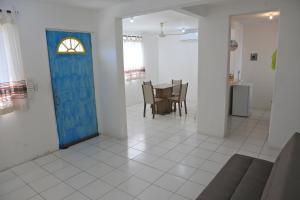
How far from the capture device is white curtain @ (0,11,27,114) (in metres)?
2.76

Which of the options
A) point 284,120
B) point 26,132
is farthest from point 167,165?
point 26,132

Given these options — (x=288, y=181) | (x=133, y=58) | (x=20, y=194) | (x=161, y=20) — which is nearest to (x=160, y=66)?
(x=133, y=58)

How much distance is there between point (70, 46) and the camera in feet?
11.8

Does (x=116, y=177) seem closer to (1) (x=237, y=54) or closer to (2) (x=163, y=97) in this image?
(2) (x=163, y=97)

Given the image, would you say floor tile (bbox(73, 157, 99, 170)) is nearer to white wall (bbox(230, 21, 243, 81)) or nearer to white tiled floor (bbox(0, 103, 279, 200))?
white tiled floor (bbox(0, 103, 279, 200))

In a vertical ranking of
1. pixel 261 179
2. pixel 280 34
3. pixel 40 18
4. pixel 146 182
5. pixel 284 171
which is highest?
pixel 40 18

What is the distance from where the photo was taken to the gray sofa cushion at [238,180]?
1.67m

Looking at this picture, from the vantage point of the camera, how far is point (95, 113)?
417 cm

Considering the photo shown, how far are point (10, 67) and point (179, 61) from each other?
5.56 meters

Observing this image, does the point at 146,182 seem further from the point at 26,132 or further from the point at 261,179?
the point at 26,132

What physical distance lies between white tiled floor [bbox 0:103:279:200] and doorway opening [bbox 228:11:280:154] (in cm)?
86

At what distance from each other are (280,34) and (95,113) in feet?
11.4

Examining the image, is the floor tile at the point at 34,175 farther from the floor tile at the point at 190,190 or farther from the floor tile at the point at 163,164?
the floor tile at the point at 190,190

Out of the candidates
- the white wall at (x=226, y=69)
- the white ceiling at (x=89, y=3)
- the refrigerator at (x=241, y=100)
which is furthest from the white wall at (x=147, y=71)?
the white ceiling at (x=89, y=3)
